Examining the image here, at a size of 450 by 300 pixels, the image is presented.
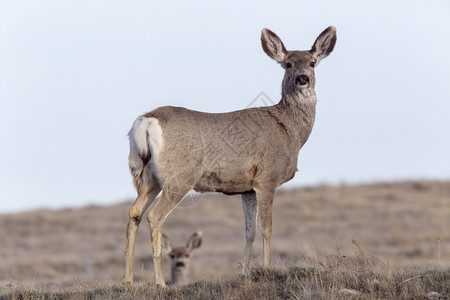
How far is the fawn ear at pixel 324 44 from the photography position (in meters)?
9.42

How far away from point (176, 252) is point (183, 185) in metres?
6.95

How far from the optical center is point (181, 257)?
582 inches

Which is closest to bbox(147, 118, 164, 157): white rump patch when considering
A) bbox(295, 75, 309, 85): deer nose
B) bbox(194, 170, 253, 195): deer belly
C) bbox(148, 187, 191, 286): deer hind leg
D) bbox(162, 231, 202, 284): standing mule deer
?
bbox(148, 187, 191, 286): deer hind leg

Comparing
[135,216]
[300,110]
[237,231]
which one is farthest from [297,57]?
[237,231]

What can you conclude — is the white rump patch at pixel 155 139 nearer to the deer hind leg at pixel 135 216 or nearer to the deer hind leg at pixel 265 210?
the deer hind leg at pixel 135 216

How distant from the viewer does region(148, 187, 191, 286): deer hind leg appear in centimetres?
808

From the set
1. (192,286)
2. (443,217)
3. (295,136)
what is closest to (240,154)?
(295,136)

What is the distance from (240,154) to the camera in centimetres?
855

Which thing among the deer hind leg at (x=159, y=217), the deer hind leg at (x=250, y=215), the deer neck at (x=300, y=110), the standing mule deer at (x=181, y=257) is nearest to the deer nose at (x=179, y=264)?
the standing mule deer at (x=181, y=257)

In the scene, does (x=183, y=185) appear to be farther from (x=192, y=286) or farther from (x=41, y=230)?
(x=41, y=230)

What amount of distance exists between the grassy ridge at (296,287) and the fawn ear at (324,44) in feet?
9.72

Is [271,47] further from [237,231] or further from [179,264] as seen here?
[237,231]

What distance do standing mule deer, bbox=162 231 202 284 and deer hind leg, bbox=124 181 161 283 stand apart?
595 centimetres

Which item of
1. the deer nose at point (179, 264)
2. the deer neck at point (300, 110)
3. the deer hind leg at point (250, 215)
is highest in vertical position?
the deer neck at point (300, 110)
